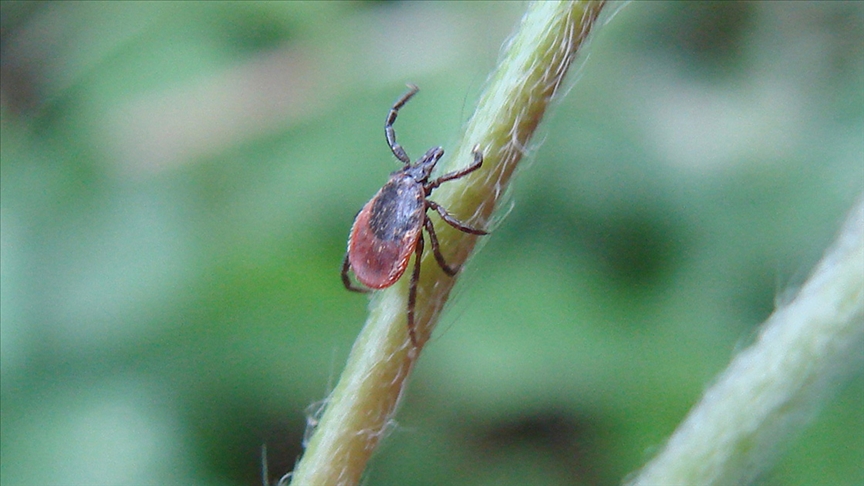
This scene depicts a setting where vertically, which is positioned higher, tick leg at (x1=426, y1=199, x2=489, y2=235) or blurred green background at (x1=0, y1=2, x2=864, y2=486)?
blurred green background at (x1=0, y1=2, x2=864, y2=486)

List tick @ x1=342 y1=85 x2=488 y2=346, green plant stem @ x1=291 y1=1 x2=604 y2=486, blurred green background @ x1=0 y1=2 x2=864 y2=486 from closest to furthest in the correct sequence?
green plant stem @ x1=291 y1=1 x2=604 y2=486, tick @ x1=342 y1=85 x2=488 y2=346, blurred green background @ x1=0 y1=2 x2=864 y2=486

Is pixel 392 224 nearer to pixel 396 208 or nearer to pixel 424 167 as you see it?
pixel 396 208

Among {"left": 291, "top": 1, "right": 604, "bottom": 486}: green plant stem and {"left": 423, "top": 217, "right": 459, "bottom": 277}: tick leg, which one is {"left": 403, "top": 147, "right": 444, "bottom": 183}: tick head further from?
{"left": 291, "top": 1, "right": 604, "bottom": 486}: green plant stem

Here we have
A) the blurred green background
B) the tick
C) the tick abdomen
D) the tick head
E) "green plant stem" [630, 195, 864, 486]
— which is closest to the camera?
"green plant stem" [630, 195, 864, 486]

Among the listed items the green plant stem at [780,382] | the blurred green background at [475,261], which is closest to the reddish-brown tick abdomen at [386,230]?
the blurred green background at [475,261]

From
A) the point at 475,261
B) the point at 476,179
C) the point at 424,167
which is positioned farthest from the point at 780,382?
the point at 424,167

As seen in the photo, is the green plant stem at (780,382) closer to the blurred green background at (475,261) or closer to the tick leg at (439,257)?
the tick leg at (439,257)

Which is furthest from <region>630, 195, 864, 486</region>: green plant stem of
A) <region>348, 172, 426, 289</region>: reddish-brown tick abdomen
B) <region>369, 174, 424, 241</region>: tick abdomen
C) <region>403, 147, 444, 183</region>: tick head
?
<region>403, 147, 444, 183</region>: tick head
